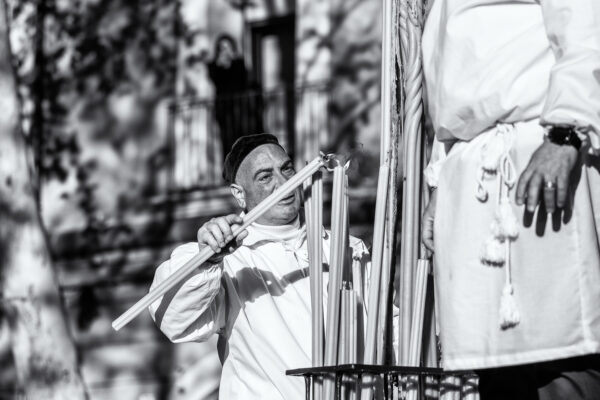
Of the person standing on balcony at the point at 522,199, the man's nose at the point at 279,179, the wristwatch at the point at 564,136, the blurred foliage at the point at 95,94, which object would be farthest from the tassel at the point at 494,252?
the blurred foliage at the point at 95,94

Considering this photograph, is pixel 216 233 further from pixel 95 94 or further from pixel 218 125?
pixel 95 94

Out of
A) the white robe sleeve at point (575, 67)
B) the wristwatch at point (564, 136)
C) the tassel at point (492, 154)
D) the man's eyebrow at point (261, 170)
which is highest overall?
the white robe sleeve at point (575, 67)

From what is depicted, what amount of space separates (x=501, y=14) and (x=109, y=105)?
449 inches

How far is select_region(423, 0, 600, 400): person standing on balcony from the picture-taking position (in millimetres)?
2850

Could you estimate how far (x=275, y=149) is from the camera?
4.88 meters

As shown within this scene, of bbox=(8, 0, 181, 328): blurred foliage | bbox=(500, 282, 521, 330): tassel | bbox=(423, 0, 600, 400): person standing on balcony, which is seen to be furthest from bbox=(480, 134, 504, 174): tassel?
bbox=(8, 0, 181, 328): blurred foliage

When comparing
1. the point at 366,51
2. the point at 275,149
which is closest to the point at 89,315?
the point at 366,51

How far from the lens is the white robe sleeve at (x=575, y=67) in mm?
2811

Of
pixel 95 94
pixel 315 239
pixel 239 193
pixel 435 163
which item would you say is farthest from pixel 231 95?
pixel 435 163

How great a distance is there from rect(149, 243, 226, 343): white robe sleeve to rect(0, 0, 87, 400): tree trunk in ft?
15.3

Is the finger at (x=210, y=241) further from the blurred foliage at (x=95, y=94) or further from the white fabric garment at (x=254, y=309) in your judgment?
the blurred foliage at (x=95, y=94)

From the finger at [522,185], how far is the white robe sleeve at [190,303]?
1.50 metres

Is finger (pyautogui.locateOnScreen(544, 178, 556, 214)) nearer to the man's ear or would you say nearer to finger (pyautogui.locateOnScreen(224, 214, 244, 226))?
finger (pyautogui.locateOnScreen(224, 214, 244, 226))

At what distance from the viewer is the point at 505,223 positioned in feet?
9.53
